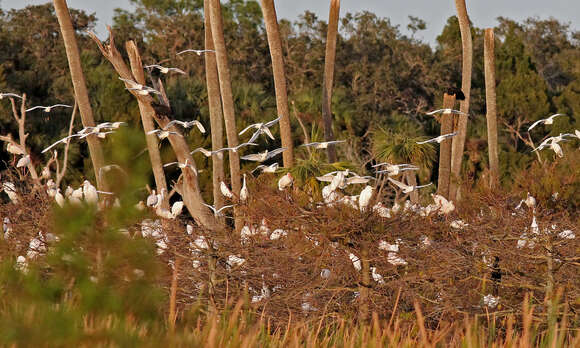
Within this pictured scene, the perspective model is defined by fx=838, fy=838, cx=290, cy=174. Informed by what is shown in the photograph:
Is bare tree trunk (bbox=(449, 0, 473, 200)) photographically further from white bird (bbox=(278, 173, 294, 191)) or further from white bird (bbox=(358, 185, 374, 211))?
white bird (bbox=(358, 185, 374, 211))

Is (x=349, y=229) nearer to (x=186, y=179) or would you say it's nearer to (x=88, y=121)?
(x=186, y=179)

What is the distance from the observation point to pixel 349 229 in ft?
17.9

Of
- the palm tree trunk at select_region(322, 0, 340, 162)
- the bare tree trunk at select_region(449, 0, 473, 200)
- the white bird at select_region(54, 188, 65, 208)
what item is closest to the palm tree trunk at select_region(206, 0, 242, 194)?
the palm tree trunk at select_region(322, 0, 340, 162)

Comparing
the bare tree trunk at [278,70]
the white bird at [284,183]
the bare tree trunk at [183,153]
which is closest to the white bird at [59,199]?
the white bird at [284,183]

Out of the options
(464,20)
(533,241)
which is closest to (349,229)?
(533,241)

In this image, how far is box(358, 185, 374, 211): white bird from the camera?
5.32m

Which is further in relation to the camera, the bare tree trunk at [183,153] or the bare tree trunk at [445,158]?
the bare tree trunk at [445,158]

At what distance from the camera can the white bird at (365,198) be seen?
5.32 meters

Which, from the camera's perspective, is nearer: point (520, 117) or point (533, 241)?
point (533, 241)

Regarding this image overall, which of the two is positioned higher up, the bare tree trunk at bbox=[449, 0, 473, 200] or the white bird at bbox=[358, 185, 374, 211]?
the bare tree trunk at bbox=[449, 0, 473, 200]

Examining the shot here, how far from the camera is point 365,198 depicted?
5359 mm

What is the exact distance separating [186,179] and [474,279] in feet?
13.2

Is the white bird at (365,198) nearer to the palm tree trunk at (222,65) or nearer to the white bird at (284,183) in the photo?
the white bird at (284,183)

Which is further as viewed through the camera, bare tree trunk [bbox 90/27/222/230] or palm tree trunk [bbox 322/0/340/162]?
palm tree trunk [bbox 322/0/340/162]
